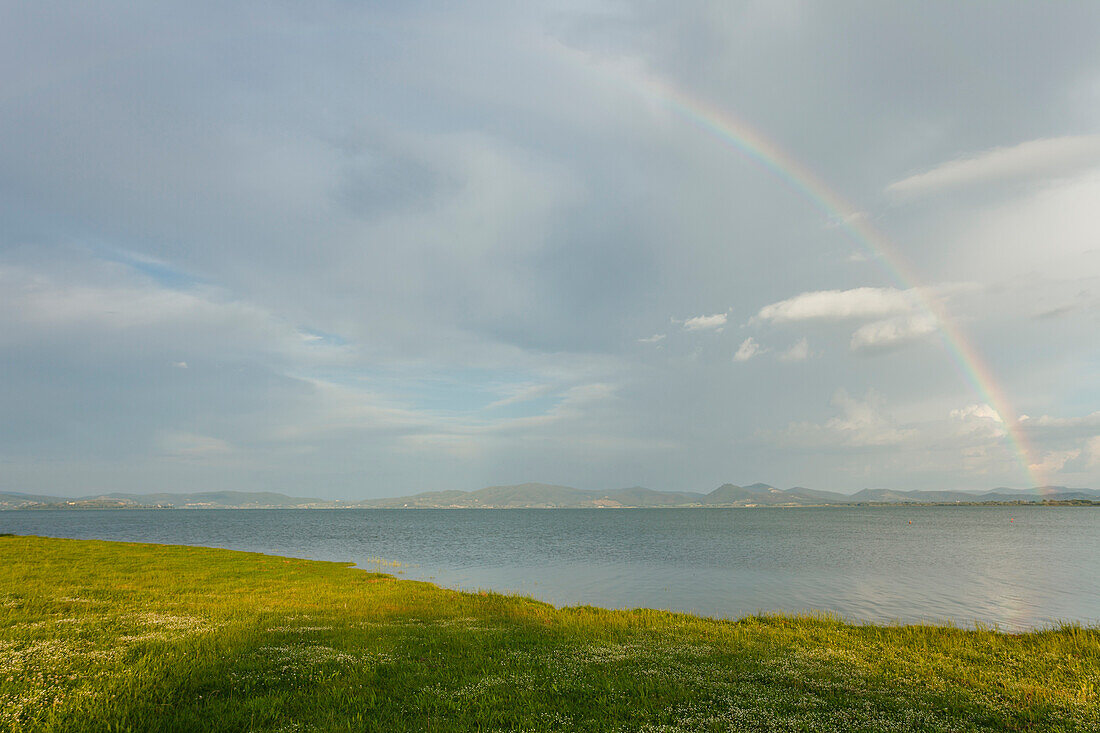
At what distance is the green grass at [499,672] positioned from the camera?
12.0m

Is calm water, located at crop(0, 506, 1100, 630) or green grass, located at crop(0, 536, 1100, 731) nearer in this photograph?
green grass, located at crop(0, 536, 1100, 731)

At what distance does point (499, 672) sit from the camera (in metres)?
16.2

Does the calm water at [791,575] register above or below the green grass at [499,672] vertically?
below

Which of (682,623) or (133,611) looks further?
(682,623)

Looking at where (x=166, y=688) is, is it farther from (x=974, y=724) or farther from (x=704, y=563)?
(x=704, y=563)

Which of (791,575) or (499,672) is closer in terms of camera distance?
(499,672)

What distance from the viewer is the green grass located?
12.0 metres

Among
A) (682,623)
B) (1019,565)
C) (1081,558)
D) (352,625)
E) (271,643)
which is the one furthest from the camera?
(1081,558)

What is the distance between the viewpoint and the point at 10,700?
11094mm

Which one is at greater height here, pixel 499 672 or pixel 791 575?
pixel 499 672

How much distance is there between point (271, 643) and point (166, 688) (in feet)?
20.7

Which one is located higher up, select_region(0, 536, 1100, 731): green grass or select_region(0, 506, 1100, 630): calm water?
select_region(0, 536, 1100, 731): green grass

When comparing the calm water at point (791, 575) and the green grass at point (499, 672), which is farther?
the calm water at point (791, 575)

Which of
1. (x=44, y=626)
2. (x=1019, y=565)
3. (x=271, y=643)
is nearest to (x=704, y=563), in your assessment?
(x=1019, y=565)
